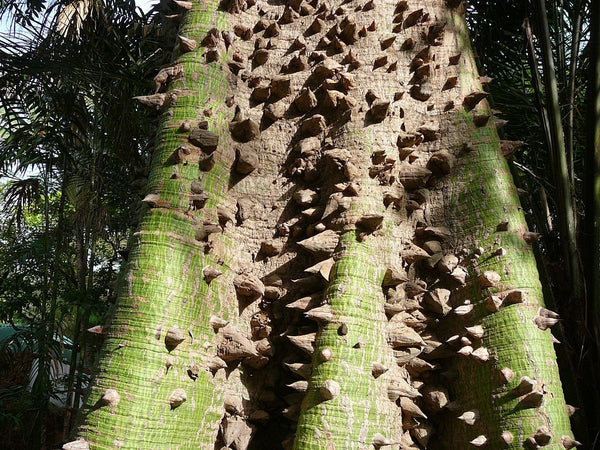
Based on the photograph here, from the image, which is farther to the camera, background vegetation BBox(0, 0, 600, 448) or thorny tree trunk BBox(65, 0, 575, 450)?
background vegetation BBox(0, 0, 600, 448)

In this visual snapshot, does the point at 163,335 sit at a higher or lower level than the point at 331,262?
lower

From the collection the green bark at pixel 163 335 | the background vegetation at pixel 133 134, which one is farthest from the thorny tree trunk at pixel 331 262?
the background vegetation at pixel 133 134

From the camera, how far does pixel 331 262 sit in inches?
63.1

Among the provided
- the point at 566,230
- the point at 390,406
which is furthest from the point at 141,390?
the point at 566,230

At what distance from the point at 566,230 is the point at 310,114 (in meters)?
1.12

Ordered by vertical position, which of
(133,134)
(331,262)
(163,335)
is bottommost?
(163,335)

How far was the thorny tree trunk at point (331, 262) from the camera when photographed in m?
1.44

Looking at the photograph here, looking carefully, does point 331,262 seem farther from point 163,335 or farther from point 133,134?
point 133,134

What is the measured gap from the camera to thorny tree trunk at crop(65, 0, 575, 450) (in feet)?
4.71

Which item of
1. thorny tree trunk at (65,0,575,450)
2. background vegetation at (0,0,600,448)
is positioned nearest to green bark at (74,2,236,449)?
thorny tree trunk at (65,0,575,450)

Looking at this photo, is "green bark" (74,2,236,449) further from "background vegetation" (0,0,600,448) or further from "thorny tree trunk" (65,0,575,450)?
"background vegetation" (0,0,600,448)

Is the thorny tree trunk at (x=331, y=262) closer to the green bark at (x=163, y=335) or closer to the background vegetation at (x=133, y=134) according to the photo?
the green bark at (x=163, y=335)

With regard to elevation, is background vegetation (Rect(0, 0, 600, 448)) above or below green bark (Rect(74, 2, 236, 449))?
above

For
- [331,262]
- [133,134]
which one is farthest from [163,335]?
[133,134]
